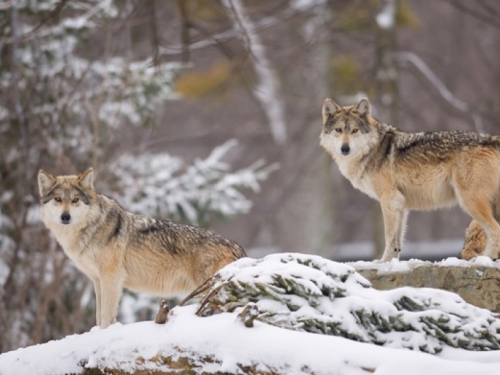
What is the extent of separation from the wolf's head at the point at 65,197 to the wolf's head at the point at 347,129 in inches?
91.7

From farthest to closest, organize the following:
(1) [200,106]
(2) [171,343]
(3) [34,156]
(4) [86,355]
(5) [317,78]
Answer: (1) [200,106] < (5) [317,78] < (3) [34,156] < (4) [86,355] < (2) [171,343]

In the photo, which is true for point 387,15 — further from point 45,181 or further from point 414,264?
point 414,264

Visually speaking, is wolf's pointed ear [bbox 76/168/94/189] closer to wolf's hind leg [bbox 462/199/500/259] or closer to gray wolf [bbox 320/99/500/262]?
gray wolf [bbox 320/99/500/262]

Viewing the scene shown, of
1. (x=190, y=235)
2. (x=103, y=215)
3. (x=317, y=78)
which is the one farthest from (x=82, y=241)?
(x=317, y=78)

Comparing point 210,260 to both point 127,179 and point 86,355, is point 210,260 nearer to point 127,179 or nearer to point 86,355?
point 86,355

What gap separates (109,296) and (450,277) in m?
3.02

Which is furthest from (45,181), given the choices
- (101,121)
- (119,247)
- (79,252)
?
(101,121)

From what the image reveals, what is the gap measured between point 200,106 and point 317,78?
1221 cm

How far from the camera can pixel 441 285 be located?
325 inches

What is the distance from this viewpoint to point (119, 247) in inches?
369

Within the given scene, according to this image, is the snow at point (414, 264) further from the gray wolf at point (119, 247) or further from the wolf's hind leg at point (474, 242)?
the gray wolf at point (119, 247)

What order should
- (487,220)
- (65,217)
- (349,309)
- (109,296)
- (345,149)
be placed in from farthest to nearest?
(345,149) < (65,217) < (109,296) < (487,220) < (349,309)

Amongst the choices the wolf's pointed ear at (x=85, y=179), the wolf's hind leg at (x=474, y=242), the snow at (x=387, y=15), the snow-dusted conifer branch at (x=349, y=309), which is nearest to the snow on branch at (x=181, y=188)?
the wolf's pointed ear at (x=85, y=179)

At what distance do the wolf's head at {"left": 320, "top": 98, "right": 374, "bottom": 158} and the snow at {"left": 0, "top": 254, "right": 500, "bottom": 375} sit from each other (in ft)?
8.38
